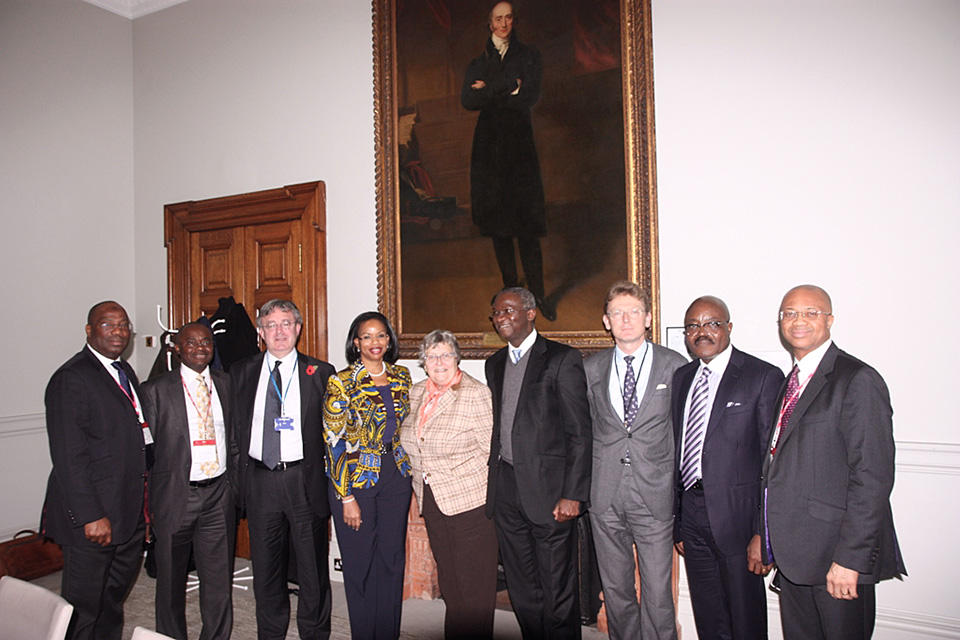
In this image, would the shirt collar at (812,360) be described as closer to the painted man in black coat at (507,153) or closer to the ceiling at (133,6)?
the painted man in black coat at (507,153)

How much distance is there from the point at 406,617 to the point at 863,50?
405 cm

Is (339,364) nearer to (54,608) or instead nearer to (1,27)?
(54,608)

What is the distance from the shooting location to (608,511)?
302 cm

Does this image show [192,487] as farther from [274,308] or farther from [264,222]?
[264,222]

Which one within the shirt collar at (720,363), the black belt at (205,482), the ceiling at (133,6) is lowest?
the black belt at (205,482)

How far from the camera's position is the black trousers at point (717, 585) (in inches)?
106

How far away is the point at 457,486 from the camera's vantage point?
3.06 m

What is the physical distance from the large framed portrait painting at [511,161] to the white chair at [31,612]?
2.68 m

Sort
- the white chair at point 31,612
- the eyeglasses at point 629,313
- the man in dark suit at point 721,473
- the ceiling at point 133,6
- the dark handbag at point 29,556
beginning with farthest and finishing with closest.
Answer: the ceiling at point 133,6 < the dark handbag at point 29,556 < the eyeglasses at point 629,313 < the man in dark suit at point 721,473 < the white chair at point 31,612

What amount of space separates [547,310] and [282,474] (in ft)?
5.93

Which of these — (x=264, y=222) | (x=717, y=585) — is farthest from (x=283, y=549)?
(x=264, y=222)

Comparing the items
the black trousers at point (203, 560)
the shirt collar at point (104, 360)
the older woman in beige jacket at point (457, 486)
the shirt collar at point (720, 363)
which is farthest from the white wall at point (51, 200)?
the shirt collar at point (720, 363)

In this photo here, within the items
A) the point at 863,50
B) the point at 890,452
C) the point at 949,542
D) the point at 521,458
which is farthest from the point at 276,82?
the point at 949,542

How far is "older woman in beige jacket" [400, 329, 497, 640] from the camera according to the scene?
3.06m
